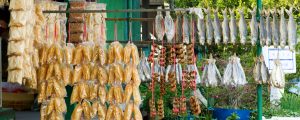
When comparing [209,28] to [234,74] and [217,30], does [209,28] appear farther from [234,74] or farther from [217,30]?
[234,74]

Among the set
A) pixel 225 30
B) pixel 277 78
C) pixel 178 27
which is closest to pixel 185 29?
pixel 178 27

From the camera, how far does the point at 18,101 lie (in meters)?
12.9

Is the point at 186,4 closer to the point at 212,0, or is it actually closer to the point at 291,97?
the point at 212,0

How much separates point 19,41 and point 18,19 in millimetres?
200

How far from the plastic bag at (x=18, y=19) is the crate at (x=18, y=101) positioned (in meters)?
7.48

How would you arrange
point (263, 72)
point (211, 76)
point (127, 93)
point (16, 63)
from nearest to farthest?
point (16, 63), point (127, 93), point (263, 72), point (211, 76)

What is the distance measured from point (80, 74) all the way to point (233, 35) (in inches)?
84.5

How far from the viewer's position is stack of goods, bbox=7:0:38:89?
5.03m

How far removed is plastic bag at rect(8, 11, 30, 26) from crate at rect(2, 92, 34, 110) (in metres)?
7.48

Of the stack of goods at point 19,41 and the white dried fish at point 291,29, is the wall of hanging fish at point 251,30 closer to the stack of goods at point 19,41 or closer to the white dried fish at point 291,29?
the white dried fish at point 291,29

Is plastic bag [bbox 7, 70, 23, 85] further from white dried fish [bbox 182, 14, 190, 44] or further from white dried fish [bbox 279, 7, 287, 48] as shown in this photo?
white dried fish [bbox 279, 7, 287, 48]

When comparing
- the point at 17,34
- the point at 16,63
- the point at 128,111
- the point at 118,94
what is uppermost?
the point at 17,34

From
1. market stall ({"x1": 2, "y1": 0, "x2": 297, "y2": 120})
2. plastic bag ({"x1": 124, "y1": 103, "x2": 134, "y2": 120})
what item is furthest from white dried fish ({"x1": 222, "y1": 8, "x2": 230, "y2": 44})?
plastic bag ({"x1": 124, "y1": 103, "x2": 134, "y2": 120})

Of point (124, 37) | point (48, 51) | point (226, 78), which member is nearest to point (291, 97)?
point (124, 37)
